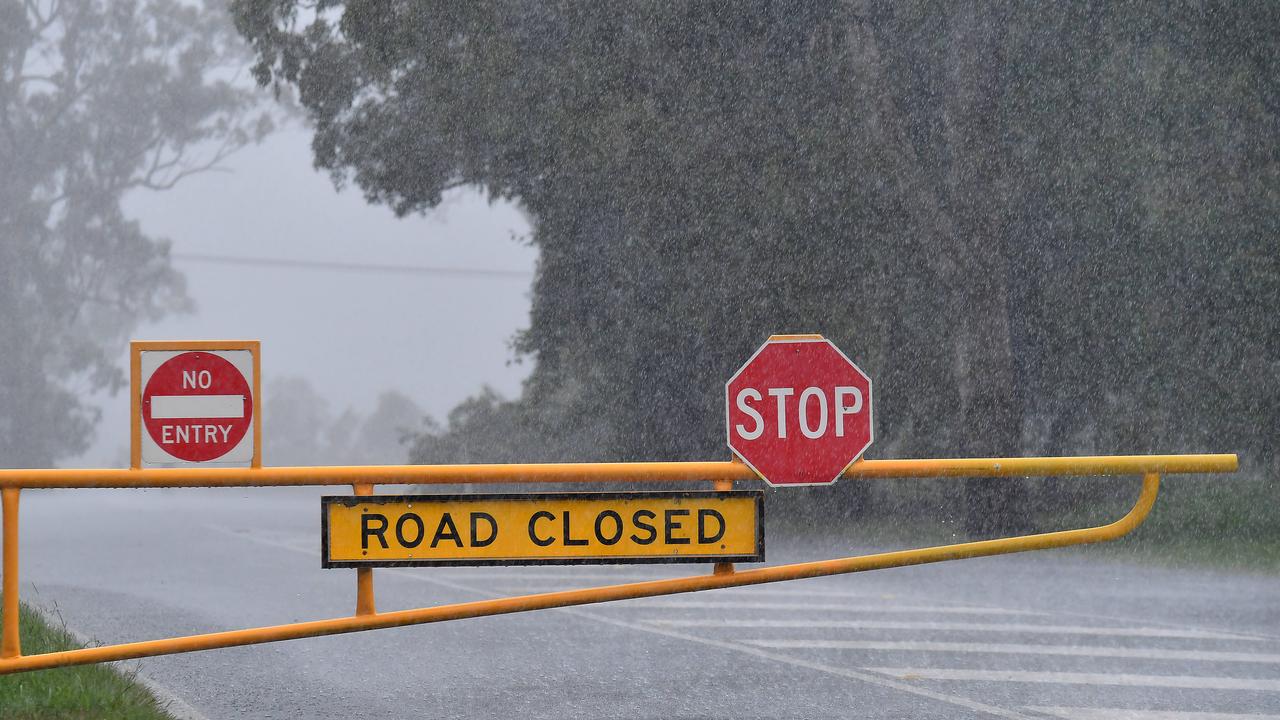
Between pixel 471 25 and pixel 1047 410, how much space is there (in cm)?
1094

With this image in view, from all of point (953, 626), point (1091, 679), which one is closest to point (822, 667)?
point (1091, 679)

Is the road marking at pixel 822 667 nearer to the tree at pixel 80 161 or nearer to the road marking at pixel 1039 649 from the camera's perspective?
the road marking at pixel 1039 649

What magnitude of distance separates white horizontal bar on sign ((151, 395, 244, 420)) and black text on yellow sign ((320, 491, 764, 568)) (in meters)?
0.50

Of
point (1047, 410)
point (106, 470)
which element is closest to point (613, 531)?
point (106, 470)

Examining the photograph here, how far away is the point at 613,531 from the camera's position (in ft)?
18.3

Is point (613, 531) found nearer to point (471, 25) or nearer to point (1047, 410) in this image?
point (471, 25)

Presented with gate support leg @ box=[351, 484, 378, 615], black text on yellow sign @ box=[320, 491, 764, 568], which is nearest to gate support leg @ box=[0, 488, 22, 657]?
black text on yellow sign @ box=[320, 491, 764, 568]

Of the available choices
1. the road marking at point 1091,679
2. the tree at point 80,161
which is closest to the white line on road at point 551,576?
the road marking at point 1091,679

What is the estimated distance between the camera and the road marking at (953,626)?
10930mm

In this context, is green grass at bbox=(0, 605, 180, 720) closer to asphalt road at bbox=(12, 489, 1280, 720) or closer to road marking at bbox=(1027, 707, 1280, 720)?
asphalt road at bbox=(12, 489, 1280, 720)

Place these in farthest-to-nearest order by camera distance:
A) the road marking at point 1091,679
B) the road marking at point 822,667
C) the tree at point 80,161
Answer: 1. the tree at point 80,161
2. the road marking at point 1091,679
3. the road marking at point 822,667

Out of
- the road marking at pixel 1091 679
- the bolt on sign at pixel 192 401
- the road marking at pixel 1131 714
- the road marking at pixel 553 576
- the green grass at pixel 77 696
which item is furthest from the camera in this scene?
the road marking at pixel 553 576

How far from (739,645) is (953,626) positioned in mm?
2003

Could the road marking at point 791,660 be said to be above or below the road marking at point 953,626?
above
